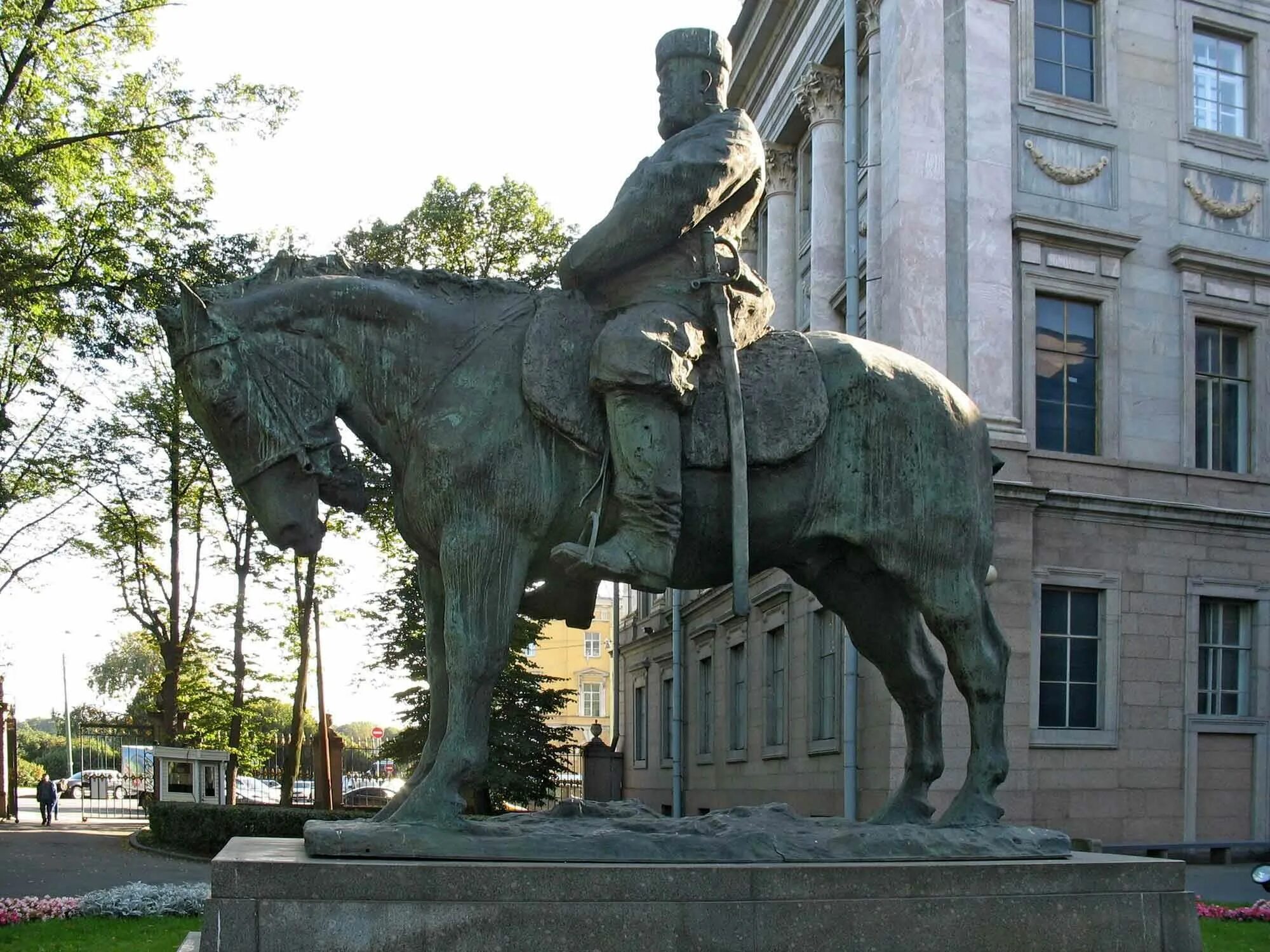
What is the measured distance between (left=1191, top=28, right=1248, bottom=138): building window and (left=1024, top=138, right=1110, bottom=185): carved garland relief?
283 cm

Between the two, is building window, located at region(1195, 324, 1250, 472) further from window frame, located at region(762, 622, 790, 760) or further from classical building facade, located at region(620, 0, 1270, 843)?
window frame, located at region(762, 622, 790, 760)

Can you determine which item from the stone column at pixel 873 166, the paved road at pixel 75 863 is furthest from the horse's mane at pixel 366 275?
the stone column at pixel 873 166

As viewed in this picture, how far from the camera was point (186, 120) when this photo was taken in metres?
Answer: 22.9

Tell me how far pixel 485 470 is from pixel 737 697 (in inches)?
1015

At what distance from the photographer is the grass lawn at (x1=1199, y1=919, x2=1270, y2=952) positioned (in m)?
12.1

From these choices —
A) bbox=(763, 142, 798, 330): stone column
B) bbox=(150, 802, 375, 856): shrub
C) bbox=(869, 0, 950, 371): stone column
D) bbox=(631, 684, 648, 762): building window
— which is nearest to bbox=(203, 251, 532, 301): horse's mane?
bbox=(869, 0, 950, 371): stone column

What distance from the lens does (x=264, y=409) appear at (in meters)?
6.24

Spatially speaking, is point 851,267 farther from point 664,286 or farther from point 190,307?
point 190,307

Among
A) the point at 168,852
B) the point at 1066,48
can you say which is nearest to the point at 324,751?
the point at 168,852

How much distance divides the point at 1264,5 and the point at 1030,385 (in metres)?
8.58

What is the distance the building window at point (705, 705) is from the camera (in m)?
33.7

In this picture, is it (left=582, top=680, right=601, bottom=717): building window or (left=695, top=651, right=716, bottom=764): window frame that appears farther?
(left=582, top=680, right=601, bottom=717): building window

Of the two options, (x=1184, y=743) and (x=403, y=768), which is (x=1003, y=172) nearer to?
(x=1184, y=743)

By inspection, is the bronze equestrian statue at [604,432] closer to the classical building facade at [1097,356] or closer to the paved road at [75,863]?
the classical building facade at [1097,356]
